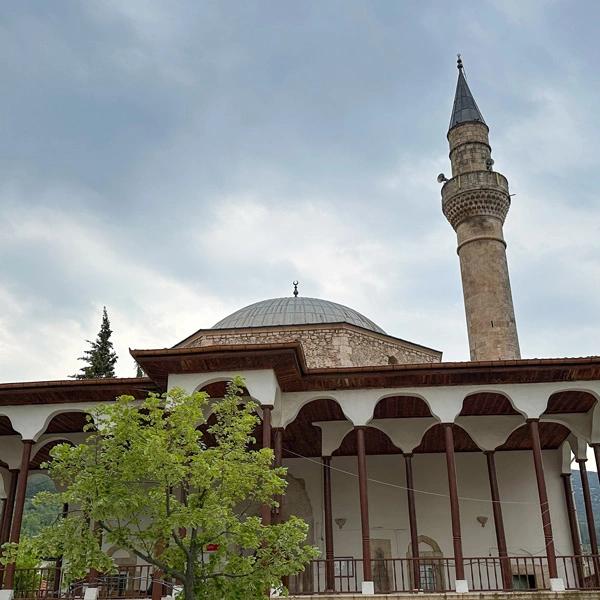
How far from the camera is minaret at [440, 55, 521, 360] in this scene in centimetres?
2022

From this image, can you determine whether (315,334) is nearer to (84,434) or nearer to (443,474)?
(443,474)

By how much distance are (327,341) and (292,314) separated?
9.08 feet

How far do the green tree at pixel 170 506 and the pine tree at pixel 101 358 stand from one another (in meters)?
20.2

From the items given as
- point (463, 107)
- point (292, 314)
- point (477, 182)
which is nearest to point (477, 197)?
point (477, 182)

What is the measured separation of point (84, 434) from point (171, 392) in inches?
281

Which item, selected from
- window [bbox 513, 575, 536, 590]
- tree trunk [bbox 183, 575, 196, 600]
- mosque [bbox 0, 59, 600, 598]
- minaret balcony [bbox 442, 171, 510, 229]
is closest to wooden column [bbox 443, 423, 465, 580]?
mosque [bbox 0, 59, 600, 598]

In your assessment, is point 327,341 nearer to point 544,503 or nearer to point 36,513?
point 544,503

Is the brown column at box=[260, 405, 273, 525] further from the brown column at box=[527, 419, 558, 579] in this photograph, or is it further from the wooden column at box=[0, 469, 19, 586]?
the wooden column at box=[0, 469, 19, 586]

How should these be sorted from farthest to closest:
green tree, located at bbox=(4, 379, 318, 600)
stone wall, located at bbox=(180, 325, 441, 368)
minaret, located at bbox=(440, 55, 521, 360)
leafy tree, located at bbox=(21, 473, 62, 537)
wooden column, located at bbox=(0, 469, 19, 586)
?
leafy tree, located at bbox=(21, 473, 62, 537)
minaret, located at bbox=(440, 55, 521, 360)
stone wall, located at bbox=(180, 325, 441, 368)
wooden column, located at bbox=(0, 469, 19, 586)
green tree, located at bbox=(4, 379, 318, 600)

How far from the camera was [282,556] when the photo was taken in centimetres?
754

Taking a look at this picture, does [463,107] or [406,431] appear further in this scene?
[463,107]

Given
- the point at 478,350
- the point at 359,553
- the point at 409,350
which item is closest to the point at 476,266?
the point at 478,350

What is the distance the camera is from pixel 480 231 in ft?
70.2

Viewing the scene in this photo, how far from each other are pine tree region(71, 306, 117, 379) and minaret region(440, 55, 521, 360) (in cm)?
1421
